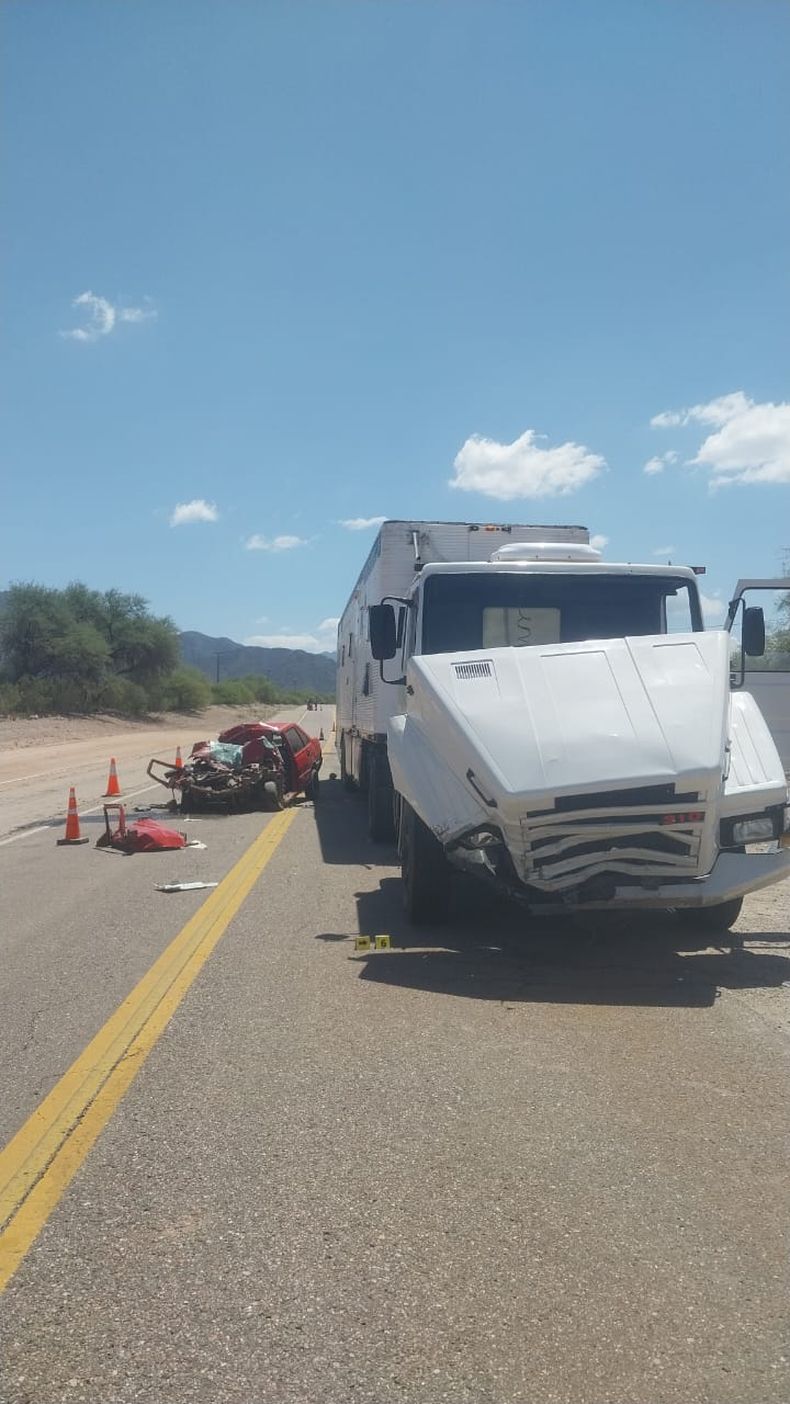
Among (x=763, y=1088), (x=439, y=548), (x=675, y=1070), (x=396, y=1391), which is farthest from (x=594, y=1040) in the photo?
Answer: (x=439, y=548)

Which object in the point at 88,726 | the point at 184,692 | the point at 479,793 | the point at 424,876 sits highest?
the point at 184,692

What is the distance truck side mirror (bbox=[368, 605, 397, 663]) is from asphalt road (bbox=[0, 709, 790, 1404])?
3221 mm

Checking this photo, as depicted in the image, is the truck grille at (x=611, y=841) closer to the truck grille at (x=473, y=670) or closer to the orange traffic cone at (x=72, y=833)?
the truck grille at (x=473, y=670)

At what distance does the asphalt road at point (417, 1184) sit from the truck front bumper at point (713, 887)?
0.49 m

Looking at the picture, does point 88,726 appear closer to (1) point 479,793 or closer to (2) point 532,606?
(2) point 532,606

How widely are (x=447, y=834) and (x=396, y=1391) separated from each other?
4100 millimetres

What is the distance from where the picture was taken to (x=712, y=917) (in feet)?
26.2

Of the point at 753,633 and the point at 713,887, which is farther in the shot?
the point at 753,633

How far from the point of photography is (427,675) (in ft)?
24.0

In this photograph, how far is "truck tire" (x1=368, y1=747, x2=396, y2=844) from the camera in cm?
1294

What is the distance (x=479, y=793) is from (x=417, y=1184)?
281 cm

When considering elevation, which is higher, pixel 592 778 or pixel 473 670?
pixel 473 670

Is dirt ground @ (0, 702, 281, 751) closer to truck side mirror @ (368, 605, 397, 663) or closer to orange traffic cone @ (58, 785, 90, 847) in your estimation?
orange traffic cone @ (58, 785, 90, 847)

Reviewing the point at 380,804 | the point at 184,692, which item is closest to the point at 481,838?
the point at 380,804
